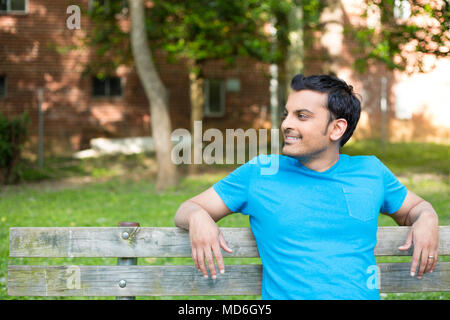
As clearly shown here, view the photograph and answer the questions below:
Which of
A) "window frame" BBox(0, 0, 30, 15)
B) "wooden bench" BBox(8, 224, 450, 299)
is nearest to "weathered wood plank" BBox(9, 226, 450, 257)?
"wooden bench" BBox(8, 224, 450, 299)

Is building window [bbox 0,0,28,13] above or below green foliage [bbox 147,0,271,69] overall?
above

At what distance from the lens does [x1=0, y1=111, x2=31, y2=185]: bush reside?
12.3 meters

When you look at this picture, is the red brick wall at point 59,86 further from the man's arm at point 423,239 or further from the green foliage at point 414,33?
the man's arm at point 423,239

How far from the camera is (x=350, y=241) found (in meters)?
2.37

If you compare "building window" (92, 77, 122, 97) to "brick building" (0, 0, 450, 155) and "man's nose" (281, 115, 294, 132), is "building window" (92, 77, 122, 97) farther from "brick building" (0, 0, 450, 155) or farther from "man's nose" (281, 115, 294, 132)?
"man's nose" (281, 115, 294, 132)

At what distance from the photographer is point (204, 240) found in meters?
2.33

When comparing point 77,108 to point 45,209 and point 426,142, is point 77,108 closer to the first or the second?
point 45,209

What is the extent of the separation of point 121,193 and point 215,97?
8.97 metres

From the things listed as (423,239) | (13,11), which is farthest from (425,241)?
(13,11)

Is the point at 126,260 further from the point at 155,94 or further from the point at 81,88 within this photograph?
the point at 81,88

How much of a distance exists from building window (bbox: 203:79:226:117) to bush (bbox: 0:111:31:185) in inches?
320

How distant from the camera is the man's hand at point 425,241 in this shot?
2.48 metres

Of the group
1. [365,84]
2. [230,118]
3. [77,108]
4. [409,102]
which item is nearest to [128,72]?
[77,108]
